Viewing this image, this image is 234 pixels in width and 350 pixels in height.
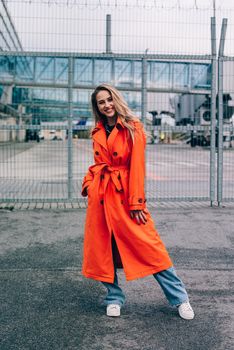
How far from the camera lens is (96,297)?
445cm

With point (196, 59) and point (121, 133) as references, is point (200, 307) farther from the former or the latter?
point (196, 59)

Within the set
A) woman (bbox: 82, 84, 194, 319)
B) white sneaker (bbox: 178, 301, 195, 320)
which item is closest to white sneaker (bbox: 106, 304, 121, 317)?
woman (bbox: 82, 84, 194, 319)

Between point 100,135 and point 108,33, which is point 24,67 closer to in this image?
point 108,33

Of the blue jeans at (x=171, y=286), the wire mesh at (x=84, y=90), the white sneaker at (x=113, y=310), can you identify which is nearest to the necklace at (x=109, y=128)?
the blue jeans at (x=171, y=286)

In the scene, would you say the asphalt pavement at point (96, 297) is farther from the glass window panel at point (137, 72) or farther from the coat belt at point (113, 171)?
the glass window panel at point (137, 72)

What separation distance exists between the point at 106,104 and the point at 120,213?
2.68ft

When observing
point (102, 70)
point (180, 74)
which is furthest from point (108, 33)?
point (180, 74)

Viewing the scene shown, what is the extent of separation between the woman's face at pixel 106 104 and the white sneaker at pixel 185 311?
152cm

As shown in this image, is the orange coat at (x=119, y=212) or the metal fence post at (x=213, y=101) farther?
the metal fence post at (x=213, y=101)

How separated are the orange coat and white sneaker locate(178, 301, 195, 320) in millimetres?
343

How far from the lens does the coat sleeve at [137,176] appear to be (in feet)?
12.4

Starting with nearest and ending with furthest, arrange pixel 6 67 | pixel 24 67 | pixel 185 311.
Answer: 1. pixel 185 311
2. pixel 6 67
3. pixel 24 67

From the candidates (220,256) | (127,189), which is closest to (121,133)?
(127,189)

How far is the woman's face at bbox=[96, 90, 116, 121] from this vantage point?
3930 millimetres
